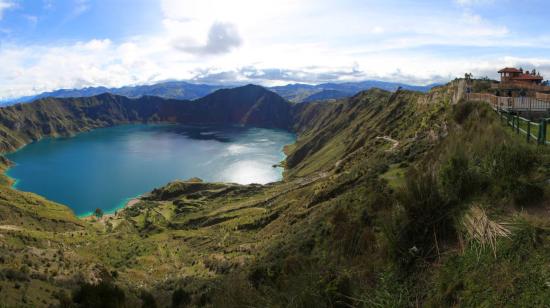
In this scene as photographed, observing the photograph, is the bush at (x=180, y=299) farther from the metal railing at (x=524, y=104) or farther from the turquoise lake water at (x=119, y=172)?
the turquoise lake water at (x=119, y=172)

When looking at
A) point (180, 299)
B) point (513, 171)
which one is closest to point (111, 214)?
point (180, 299)

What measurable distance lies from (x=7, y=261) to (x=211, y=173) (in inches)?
4995

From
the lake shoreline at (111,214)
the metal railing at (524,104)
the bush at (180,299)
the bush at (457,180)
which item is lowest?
the lake shoreline at (111,214)

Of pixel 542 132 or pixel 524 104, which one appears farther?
pixel 524 104

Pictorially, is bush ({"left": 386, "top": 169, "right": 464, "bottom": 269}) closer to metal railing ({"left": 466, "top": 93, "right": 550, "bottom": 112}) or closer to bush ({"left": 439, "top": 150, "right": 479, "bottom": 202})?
bush ({"left": 439, "top": 150, "right": 479, "bottom": 202})

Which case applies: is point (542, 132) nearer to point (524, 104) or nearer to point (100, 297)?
point (524, 104)

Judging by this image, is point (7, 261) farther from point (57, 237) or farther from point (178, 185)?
point (178, 185)

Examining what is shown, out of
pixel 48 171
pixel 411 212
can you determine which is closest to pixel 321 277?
pixel 411 212

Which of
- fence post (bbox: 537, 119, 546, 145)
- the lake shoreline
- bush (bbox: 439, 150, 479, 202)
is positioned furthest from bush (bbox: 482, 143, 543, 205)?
the lake shoreline

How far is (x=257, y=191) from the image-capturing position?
11056cm

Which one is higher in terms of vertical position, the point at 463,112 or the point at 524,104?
the point at 524,104

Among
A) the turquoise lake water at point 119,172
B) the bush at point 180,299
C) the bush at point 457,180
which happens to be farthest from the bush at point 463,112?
the turquoise lake water at point 119,172

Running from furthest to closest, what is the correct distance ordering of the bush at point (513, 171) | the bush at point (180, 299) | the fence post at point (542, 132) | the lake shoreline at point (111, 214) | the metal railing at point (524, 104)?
the lake shoreline at point (111, 214) < the metal railing at point (524, 104) < the bush at point (180, 299) < the fence post at point (542, 132) < the bush at point (513, 171)

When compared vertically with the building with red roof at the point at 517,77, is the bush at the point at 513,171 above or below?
below
